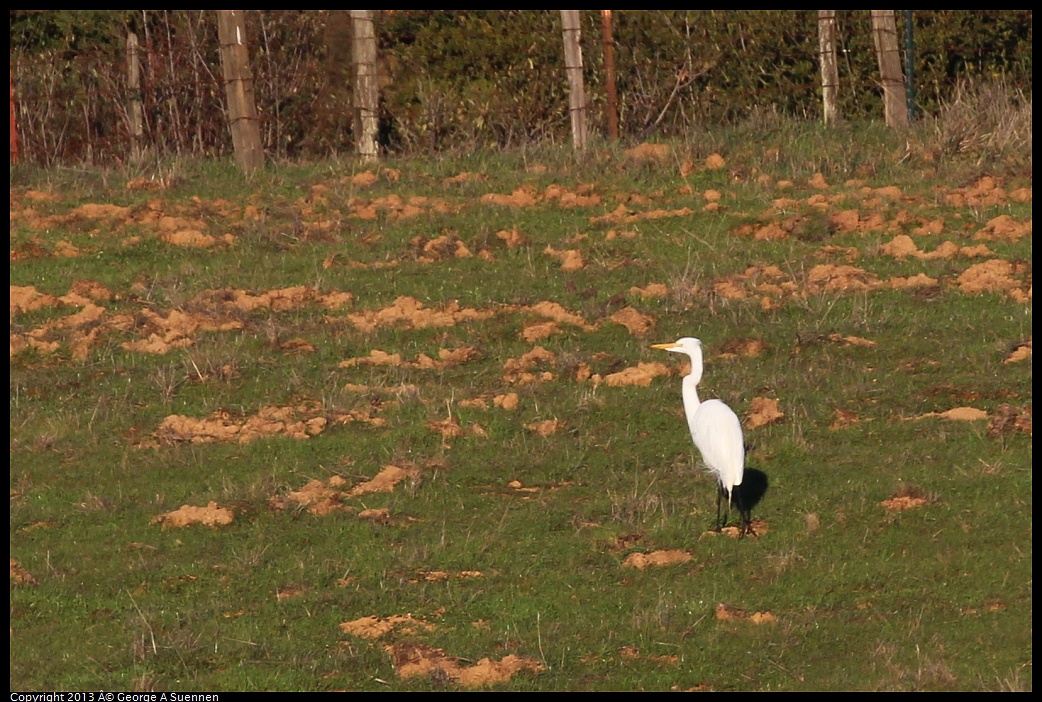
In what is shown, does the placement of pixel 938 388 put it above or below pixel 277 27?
below

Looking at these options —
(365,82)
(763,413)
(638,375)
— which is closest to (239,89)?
(365,82)

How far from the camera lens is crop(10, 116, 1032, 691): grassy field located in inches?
359

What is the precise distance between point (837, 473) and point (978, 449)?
987 mm

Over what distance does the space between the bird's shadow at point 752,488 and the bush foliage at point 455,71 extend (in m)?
12.2

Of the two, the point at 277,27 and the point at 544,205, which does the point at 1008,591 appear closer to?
the point at 544,205

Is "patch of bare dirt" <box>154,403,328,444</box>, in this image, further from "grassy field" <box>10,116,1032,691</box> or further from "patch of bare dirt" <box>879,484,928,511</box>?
"patch of bare dirt" <box>879,484,928,511</box>

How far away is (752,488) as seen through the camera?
11.2 metres

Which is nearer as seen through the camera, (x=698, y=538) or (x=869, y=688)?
(x=869, y=688)

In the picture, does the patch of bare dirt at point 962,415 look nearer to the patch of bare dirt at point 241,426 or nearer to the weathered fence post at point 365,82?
the patch of bare dirt at point 241,426

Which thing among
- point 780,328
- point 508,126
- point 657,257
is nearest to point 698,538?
point 780,328

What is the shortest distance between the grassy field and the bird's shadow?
0.19 feet

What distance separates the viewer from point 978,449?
1171 centimetres

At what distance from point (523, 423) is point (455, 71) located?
1403cm

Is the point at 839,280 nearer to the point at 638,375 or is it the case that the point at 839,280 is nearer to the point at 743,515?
the point at 638,375
